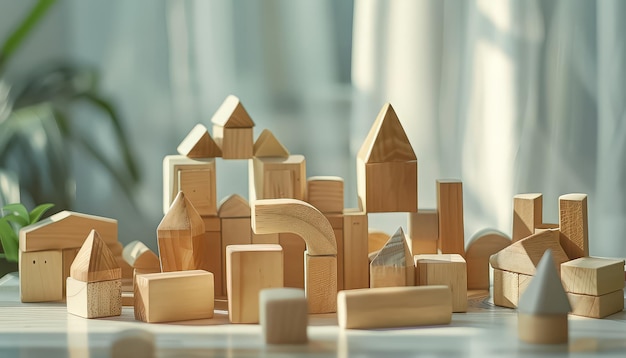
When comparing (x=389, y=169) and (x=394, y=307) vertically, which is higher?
(x=389, y=169)

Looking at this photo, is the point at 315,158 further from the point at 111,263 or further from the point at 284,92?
the point at 111,263

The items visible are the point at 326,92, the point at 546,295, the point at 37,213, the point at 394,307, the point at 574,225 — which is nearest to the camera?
the point at 546,295

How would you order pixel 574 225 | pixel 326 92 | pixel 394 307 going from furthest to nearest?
pixel 326 92
pixel 574 225
pixel 394 307

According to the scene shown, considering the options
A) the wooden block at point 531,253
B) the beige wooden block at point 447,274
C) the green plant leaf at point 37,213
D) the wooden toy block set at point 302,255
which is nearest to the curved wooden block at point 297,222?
the wooden toy block set at point 302,255

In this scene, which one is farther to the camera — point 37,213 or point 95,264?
point 37,213

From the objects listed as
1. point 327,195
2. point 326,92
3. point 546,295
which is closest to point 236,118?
point 327,195

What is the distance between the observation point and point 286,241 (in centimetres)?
121

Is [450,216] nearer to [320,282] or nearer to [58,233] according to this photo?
[320,282]

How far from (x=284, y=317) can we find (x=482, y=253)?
16.9 inches

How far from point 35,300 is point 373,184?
1.58ft

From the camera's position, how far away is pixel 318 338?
101 cm

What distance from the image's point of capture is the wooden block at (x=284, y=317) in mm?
969

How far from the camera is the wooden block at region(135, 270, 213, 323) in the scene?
1092 mm

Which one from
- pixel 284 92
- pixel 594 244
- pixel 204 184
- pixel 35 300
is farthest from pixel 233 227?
pixel 594 244
